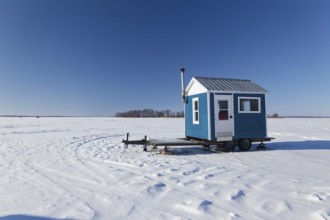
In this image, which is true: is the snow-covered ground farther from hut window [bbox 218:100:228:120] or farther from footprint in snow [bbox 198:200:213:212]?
hut window [bbox 218:100:228:120]

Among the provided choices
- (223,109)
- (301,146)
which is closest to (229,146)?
(223,109)

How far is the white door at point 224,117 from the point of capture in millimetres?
11699

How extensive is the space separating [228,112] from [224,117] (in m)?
0.34

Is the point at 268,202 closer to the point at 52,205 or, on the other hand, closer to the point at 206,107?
the point at 52,205

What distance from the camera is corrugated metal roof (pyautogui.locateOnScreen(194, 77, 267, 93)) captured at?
39.2ft

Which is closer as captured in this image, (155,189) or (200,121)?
(155,189)

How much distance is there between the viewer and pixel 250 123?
40.4 feet

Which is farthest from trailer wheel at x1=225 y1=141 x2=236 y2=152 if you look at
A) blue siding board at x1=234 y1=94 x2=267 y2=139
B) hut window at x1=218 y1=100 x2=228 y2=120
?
hut window at x1=218 y1=100 x2=228 y2=120

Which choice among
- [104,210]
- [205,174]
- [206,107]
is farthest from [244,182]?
[206,107]

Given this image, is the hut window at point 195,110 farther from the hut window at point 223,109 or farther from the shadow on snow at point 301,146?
the shadow on snow at point 301,146

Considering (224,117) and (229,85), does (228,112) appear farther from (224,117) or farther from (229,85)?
(229,85)

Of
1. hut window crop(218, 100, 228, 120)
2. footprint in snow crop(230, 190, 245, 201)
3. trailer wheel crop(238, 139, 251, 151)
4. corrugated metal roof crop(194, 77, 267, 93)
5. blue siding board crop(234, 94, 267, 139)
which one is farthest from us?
trailer wheel crop(238, 139, 251, 151)

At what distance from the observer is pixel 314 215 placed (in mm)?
4102

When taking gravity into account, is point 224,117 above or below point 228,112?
below
